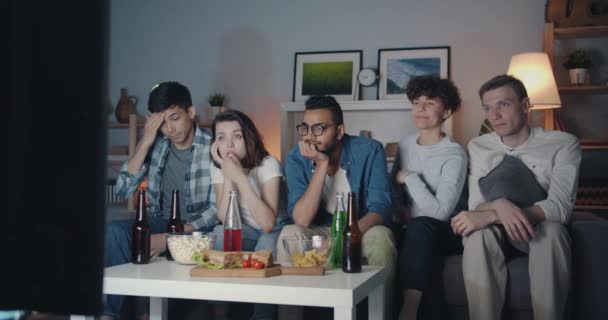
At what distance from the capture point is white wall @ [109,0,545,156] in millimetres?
4777

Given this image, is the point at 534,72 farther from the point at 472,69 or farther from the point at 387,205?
the point at 387,205

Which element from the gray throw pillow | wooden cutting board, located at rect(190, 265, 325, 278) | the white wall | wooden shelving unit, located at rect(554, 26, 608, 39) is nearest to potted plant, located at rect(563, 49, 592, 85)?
wooden shelving unit, located at rect(554, 26, 608, 39)

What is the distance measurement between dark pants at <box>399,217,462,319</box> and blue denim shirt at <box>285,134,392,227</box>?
0.17 metres

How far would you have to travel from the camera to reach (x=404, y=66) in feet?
16.1

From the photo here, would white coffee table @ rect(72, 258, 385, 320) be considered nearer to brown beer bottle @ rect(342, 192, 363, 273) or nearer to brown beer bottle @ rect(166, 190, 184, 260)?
brown beer bottle @ rect(342, 192, 363, 273)

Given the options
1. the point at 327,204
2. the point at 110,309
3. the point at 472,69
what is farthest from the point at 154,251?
the point at 472,69

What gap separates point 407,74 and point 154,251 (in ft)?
9.47

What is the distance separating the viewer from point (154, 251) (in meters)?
2.52

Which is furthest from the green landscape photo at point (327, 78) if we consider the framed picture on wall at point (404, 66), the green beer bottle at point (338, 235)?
the green beer bottle at point (338, 235)

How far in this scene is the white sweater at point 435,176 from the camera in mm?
2715

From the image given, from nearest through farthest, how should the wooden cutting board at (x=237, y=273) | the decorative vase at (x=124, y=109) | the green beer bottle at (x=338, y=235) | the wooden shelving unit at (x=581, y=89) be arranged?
the wooden cutting board at (x=237, y=273), the green beer bottle at (x=338, y=235), the wooden shelving unit at (x=581, y=89), the decorative vase at (x=124, y=109)

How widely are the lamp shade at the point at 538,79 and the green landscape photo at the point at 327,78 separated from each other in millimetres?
1365

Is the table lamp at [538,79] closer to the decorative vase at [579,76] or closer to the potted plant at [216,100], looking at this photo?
the decorative vase at [579,76]

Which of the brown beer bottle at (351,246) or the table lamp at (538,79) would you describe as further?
the table lamp at (538,79)
